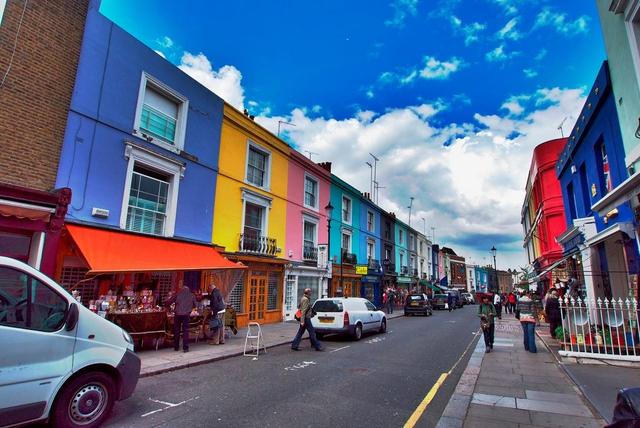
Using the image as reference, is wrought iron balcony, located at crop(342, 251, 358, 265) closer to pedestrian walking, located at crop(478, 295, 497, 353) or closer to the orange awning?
the orange awning

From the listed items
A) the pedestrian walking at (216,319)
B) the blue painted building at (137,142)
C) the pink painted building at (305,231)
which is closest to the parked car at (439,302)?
the pink painted building at (305,231)

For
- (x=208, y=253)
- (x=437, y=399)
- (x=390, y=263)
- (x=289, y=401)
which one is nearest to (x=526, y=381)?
(x=437, y=399)

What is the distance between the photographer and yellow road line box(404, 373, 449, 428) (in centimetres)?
488

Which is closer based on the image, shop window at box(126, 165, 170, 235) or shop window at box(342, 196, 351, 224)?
shop window at box(126, 165, 170, 235)

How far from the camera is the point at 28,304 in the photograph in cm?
420

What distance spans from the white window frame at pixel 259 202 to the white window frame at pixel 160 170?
365 centimetres

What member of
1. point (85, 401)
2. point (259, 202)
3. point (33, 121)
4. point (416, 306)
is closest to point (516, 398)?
point (85, 401)

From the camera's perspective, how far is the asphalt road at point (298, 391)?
193 inches

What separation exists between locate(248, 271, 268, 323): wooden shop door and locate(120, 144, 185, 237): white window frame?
4.99 meters

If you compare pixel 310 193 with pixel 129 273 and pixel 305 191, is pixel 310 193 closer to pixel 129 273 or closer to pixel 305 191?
pixel 305 191

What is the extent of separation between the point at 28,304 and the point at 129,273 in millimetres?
6206

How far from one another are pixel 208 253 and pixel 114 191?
12.4 ft

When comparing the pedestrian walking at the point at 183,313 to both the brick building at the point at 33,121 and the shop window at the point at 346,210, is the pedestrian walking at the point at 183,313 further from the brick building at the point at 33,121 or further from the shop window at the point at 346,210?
the shop window at the point at 346,210

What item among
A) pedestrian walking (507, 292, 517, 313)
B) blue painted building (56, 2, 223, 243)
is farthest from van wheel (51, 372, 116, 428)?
pedestrian walking (507, 292, 517, 313)
